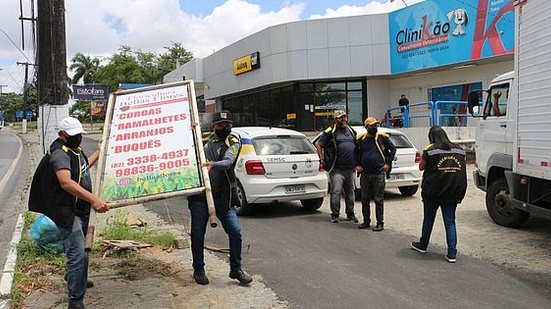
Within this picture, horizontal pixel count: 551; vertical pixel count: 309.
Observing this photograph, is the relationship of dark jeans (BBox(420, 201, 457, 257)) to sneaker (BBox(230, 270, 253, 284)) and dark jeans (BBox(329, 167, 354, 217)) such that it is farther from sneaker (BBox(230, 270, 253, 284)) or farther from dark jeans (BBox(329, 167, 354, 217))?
sneaker (BBox(230, 270, 253, 284))

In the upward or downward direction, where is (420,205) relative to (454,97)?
downward

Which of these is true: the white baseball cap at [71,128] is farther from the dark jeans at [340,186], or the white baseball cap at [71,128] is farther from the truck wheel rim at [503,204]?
the truck wheel rim at [503,204]

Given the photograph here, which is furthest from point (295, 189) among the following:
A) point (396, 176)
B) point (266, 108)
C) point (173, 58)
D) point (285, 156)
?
point (173, 58)

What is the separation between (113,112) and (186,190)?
1.17 m

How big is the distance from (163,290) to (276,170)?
14.2 ft

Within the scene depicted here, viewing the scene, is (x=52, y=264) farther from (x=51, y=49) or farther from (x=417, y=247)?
(x=417, y=247)

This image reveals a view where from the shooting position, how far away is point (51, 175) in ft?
14.6

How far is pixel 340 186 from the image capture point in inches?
340

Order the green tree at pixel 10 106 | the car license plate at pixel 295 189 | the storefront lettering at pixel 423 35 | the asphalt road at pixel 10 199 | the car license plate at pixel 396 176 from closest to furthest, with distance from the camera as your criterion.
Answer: the asphalt road at pixel 10 199, the car license plate at pixel 295 189, the car license plate at pixel 396 176, the storefront lettering at pixel 423 35, the green tree at pixel 10 106

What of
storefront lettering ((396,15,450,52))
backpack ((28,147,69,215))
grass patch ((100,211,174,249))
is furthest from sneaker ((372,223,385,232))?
storefront lettering ((396,15,450,52))

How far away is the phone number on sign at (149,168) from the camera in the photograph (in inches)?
188

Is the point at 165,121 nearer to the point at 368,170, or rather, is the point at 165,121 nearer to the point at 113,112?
the point at 113,112

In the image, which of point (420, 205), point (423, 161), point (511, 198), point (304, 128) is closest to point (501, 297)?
point (423, 161)

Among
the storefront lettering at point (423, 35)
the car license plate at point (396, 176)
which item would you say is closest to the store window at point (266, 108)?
the storefront lettering at point (423, 35)
